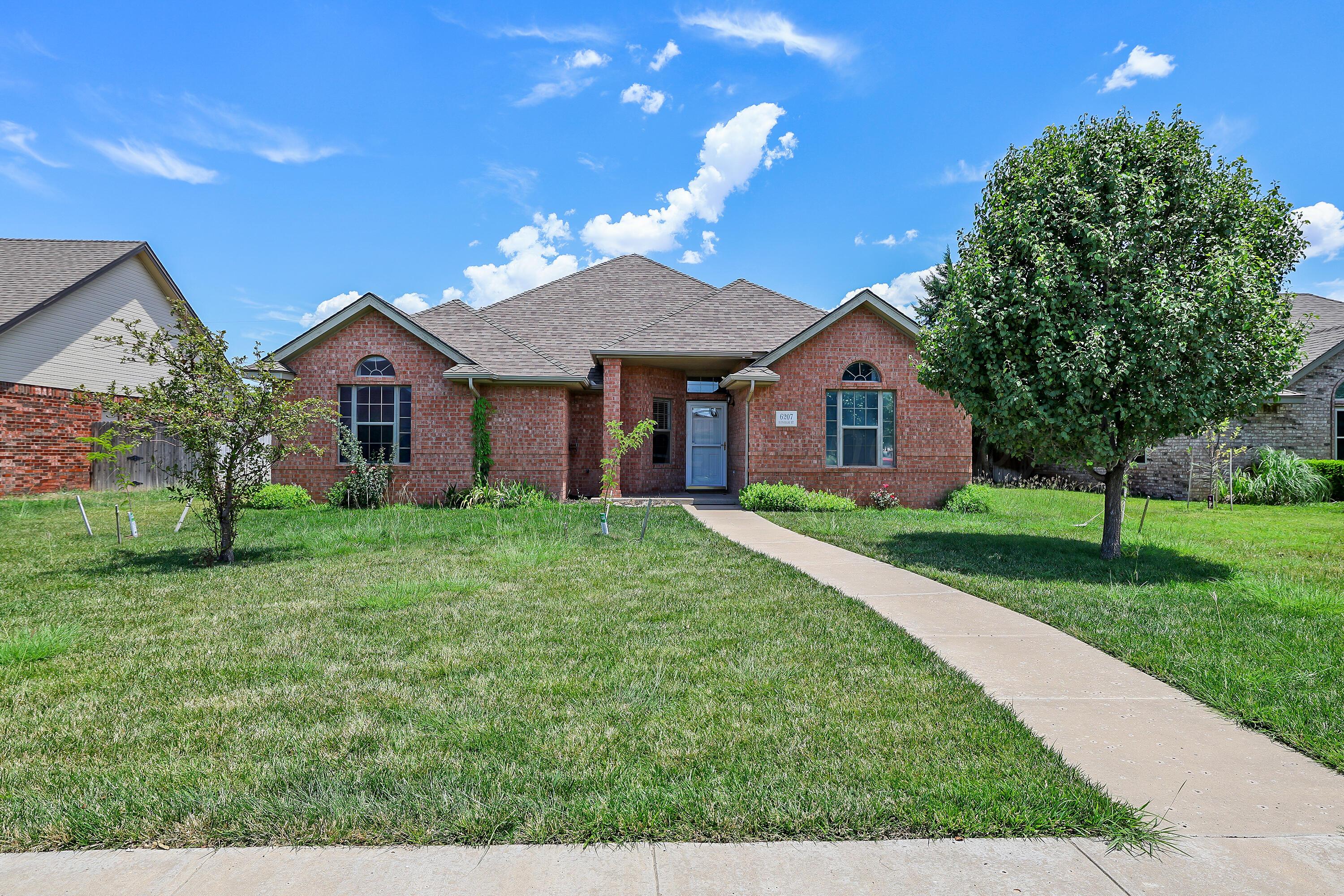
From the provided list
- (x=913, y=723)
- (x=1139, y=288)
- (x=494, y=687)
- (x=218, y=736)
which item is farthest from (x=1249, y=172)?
(x=218, y=736)

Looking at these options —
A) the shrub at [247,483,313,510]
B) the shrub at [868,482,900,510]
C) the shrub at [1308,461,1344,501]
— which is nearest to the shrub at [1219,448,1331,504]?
the shrub at [1308,461,1344,501]

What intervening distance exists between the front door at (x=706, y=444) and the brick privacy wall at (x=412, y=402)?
5677 millimetres

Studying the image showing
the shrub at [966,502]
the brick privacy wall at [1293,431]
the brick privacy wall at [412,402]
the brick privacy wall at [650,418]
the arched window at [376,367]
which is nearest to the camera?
the shrub at [966,502]

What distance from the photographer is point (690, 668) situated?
491 centimetres

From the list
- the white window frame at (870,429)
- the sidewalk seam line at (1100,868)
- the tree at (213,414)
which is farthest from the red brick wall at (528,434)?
the sidewalk seam line at (1100,868)

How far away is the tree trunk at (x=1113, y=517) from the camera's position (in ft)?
32.7

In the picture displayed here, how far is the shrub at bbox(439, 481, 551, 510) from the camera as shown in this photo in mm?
15648

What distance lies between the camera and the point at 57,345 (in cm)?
1934

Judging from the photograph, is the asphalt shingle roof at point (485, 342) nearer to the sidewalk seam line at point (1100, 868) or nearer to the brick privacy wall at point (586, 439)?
the brick privacy wall at point (586, 439)

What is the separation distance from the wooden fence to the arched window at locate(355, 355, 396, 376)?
7313mm

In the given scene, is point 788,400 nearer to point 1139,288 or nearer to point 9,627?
point 1139,288

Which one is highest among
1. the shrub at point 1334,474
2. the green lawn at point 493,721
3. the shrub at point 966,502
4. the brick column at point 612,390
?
the brick column at point 612,390

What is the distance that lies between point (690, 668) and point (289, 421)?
7344 millimetres

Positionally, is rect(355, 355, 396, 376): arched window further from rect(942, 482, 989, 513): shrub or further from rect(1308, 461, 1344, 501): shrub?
rect(1308, 461, 1344, 501): shrub
